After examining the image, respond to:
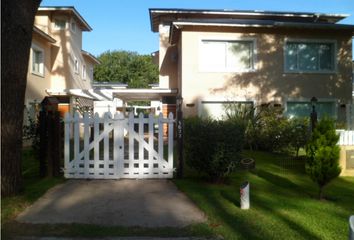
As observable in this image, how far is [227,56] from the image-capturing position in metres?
20.1

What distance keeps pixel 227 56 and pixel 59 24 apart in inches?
470

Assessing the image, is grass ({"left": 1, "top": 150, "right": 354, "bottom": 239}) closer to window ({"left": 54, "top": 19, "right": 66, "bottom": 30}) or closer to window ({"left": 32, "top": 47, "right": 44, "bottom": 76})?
window ({"left": 32, "top": 47, "right": 44, "bottom": 76})

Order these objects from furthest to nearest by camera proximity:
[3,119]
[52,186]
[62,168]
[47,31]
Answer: [47,31] → [62,168] → [52,186] → [3,119]

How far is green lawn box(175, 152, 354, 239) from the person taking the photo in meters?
5.94

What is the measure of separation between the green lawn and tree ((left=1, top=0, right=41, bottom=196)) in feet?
10.5

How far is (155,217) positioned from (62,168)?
13.6 ft

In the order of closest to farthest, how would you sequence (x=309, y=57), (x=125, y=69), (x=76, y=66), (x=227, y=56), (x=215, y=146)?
(x=215, y=146)
(x=227, y=56)
(x=309, y=57)
(x=76, y=66)
(x=125, y=69)

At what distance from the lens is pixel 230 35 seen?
786 inches

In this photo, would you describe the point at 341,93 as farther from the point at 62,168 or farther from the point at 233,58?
the point at 62,168

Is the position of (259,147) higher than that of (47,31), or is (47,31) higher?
(47,31)

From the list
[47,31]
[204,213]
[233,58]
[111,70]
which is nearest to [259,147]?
[233,58]

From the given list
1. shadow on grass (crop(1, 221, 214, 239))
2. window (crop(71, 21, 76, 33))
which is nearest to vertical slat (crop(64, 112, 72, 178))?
shadow on grass (crop(1, 221, 214, 239))

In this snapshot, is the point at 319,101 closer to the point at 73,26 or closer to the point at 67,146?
the point at 67,146

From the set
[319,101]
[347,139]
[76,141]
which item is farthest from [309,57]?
[76,141]
